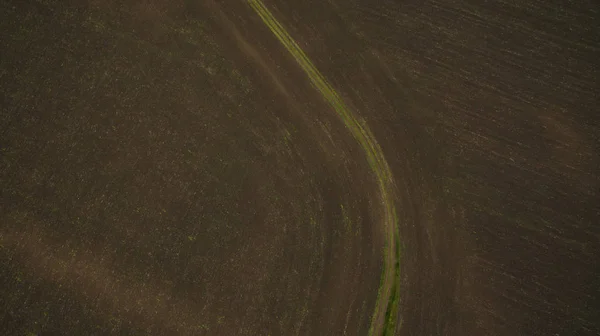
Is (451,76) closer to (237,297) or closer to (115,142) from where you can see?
(237,297)

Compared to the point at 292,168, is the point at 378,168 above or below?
below

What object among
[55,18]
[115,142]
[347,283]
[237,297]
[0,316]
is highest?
[55,18]

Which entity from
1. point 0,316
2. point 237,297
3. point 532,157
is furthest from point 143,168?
point 532,157
